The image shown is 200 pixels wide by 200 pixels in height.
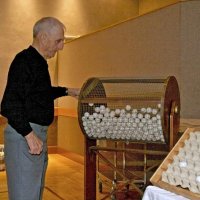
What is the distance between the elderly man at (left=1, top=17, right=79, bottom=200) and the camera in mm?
1858

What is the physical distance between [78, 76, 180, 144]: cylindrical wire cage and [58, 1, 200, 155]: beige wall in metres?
0.90

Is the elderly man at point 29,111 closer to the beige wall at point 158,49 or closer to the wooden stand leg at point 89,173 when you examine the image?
the wooden stand leg at point 89,173

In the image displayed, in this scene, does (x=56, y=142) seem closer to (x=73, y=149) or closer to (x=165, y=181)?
(x=73, y=149)

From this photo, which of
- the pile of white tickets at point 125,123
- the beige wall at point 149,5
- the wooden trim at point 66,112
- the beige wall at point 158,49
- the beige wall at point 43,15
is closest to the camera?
the pile of white tickets at point 125,123

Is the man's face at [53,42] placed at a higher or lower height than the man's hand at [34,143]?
higher

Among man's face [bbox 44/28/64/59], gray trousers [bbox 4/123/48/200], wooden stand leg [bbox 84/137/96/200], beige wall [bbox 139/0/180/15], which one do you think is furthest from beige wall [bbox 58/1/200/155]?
beige wall [bbox 139/0/180/15]

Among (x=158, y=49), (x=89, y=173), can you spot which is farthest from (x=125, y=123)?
(x=158, y=49)

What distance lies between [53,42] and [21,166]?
670mm

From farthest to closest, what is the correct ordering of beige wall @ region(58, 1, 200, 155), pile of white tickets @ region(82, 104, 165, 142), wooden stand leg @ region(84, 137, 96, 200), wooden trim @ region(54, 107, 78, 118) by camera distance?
wooden trim @ region(54, 107, 78, 118) < beige wall @ region(58, 1, 200, 155) < wooden stand leg @ region(84, 137, 96, 200) < pile of white tickets @ region(82, 104, 165, 142)

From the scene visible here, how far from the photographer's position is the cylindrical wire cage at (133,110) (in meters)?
1.94

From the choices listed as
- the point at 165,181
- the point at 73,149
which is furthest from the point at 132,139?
the point at 73,149

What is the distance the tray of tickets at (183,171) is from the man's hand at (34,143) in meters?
0.75

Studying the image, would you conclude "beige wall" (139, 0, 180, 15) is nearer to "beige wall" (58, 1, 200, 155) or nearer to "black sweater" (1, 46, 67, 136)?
"beige wall" (58, 1, 200, 155)

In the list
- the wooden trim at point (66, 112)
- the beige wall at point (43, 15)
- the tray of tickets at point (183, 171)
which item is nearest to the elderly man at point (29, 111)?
the tray of tickets at point (183, 171)
